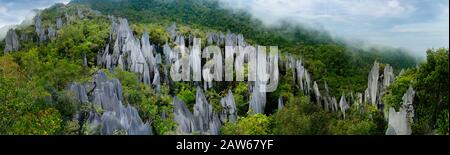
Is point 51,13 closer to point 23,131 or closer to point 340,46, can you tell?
point 23,131

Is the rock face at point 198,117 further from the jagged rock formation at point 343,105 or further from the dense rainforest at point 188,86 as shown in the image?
the jagged rock formation at point 343,105

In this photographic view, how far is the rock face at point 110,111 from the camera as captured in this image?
624cm

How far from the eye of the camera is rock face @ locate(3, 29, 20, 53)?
8.03m

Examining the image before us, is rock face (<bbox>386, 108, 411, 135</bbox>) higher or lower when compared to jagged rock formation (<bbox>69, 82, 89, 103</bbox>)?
lower

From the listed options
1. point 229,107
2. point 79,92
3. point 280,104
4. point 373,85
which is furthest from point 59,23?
point 373,85

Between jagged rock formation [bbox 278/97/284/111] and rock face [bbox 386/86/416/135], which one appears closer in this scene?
rock face [bbox 386/86/416/135]

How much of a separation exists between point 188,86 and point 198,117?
835 mm

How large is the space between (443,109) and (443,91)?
30cm

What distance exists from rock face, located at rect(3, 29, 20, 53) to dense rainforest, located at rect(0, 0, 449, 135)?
0.02 metres

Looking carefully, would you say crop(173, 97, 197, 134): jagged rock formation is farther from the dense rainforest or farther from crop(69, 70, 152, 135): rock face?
crop(69, 70, 152, 135): rock face

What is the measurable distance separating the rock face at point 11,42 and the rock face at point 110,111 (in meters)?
1.21

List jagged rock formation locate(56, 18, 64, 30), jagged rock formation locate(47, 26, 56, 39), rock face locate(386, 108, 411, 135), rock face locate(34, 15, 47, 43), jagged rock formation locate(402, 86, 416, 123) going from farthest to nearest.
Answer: jagged rock formation locate(56, 18, 64, 30) → jagged rock formation locate(47, 26, 56, 39) → rock face locate(34, 15, 47, 43) → jagged rock formation locate(402, 86, 416, 123) → rock face locate(386, 108, 411, 135)

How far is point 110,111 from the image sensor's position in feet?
22.4

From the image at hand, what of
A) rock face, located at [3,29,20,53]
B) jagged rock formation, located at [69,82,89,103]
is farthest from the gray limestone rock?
rock face, located at [3,29,20,53]
